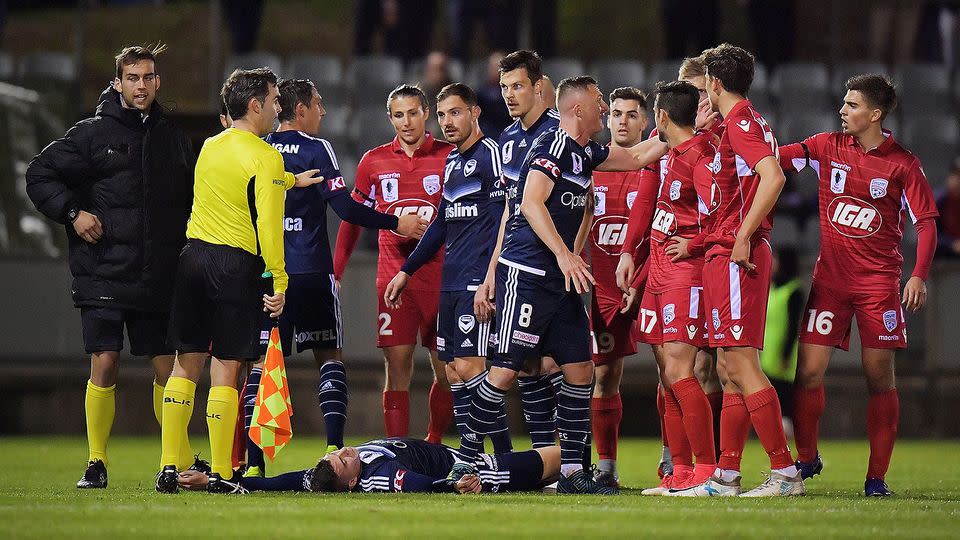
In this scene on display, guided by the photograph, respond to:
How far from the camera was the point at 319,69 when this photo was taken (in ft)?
55.1

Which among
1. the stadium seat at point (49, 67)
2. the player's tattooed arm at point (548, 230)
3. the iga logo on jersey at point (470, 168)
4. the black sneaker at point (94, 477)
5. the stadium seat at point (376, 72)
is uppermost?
the stadium seat at point (376, 72)

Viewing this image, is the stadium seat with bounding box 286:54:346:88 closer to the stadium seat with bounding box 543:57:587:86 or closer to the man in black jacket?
the stadium seat with bounding box 543:57:587:86

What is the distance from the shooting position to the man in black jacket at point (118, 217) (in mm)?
8078

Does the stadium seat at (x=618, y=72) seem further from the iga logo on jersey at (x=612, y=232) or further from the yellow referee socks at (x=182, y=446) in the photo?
the yellow referee socks at (x=182, y=446)

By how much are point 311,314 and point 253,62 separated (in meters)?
8.26

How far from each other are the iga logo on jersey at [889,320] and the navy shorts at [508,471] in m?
2.04

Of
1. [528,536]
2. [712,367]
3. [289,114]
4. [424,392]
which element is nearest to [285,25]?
[424,392]

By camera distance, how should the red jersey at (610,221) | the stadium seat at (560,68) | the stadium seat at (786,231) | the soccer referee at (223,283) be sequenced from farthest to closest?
the stadium seat at (560,68), the stadium seat at (786,231), the red jersey at (610,221), the soccer referee at (223,283)

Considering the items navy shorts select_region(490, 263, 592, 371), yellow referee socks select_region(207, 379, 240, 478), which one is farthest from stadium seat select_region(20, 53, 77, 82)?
navy shorts select_region(490, 263, 592, 371)

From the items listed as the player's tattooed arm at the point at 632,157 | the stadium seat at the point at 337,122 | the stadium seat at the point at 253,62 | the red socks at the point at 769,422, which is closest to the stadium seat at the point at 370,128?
the stadium seat at the point at 337,122

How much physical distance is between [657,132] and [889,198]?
161 centimetres

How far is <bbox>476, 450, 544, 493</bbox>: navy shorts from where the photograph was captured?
25.5ft

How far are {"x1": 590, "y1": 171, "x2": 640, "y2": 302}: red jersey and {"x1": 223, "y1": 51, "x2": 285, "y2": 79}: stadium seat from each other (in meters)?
7.78

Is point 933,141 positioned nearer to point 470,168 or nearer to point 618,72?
point 618,72
